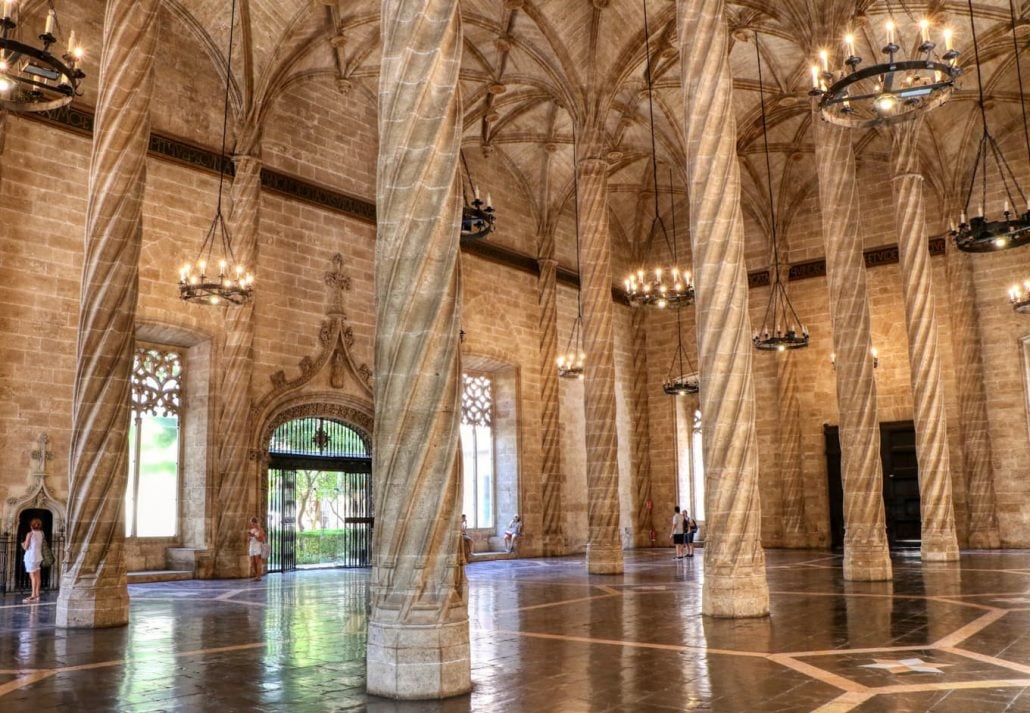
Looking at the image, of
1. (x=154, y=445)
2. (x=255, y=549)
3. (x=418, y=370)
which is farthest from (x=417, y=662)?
(x=154, y=445)

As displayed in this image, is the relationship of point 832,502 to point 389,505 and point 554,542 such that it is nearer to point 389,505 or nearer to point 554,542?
point 554,542

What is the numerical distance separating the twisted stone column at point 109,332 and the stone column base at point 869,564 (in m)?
10.9

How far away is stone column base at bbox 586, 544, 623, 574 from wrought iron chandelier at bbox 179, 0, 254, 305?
8303 mm

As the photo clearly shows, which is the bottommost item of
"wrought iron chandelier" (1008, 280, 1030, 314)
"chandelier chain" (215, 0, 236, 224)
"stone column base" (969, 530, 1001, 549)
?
"stone column base" (969, 530, 1001, 549)

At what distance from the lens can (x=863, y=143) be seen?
2616 centimetres

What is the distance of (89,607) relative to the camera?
33.3 feet

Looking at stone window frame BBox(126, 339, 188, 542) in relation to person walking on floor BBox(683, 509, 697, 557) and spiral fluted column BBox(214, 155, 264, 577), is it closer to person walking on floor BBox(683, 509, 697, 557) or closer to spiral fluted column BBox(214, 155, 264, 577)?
spiral fluted column BBox(214, 155, 264, 577)

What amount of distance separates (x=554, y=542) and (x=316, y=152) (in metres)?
12.5

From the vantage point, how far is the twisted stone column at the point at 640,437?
2936 cm

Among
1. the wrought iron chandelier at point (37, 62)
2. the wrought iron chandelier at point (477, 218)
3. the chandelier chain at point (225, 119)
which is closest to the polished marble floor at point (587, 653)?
the wrought iron chandelier at point (477, 218)

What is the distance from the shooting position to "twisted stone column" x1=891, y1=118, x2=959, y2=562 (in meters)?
18.0

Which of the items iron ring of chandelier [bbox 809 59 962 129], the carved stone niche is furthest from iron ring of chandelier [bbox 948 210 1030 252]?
the carved stone niche

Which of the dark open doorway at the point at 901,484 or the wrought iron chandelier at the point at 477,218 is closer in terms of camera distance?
the wrought iron chandelier at the point at 477,218

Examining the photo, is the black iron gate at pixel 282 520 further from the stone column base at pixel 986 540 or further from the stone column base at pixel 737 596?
the stone column base at pixel 986 540
